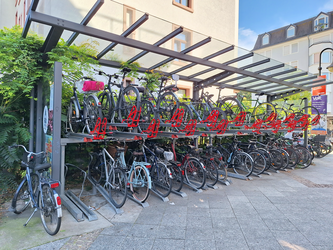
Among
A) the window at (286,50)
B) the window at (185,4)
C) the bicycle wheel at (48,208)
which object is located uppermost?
the window at (286,50)

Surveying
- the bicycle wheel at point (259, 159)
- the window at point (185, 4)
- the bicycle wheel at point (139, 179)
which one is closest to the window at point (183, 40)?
the bicycle wheel at point (139, 179)

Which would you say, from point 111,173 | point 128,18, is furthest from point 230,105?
point 111,173

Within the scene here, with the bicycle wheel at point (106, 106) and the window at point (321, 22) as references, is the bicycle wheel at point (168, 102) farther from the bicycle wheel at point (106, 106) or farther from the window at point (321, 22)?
the window at point (321, 22)

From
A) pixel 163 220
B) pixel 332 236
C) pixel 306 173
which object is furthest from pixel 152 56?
pixel 306 173

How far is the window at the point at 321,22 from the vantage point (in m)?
27.6

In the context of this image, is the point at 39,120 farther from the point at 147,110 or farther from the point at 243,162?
the point at 243,162

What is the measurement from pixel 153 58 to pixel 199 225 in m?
4.38

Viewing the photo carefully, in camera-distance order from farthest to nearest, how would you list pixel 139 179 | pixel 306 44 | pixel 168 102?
pixel 306 44, pixel 168 102, pixel 139 179

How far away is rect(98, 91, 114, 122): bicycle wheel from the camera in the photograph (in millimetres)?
4763

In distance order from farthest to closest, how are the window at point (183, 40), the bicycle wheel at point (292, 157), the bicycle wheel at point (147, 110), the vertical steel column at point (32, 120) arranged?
the bicycle wheel at point (292, 157) → the window at point (183, 40) → the vertical steel column at point (32, 120) → the bicycle wheel at point (147, 110)

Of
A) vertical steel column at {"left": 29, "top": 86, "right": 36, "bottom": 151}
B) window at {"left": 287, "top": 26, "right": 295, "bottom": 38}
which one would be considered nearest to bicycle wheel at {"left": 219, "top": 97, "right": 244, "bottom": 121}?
vertical steel column at {"left": 29, "top": 86, "right": 36, "bottom": 151}

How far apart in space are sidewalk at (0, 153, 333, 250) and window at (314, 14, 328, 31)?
99.6ft

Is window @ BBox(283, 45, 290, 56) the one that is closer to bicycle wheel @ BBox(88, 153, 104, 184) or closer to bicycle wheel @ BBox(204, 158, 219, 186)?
bicycle wheel @ BBox(204, 158, 219, 186)

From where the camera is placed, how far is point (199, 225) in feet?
11.8
